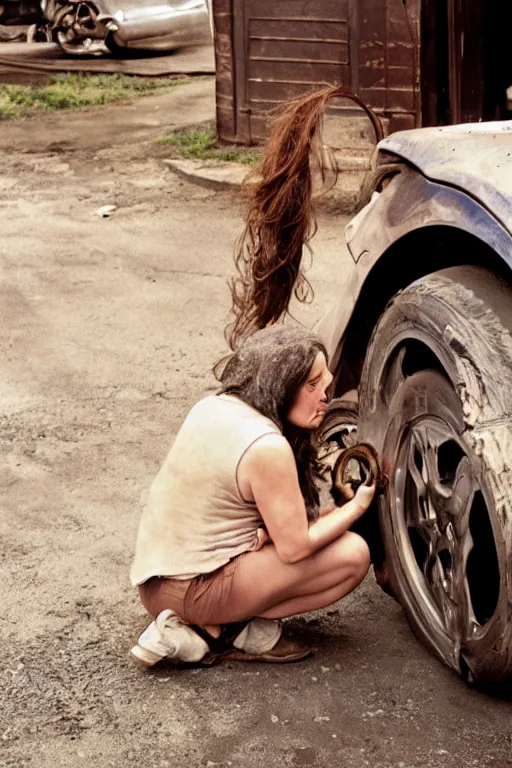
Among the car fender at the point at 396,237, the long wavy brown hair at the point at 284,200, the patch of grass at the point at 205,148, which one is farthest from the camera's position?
the patch of grass at the point at 205,148

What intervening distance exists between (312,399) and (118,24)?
13617 millimetres

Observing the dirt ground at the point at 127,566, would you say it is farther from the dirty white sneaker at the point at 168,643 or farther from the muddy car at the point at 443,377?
the muddy car at the point at 443,377

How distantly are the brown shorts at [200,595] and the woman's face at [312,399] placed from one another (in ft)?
1.34

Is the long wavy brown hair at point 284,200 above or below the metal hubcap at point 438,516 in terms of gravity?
above

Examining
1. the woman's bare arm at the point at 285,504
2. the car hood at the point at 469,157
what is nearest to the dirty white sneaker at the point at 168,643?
the woman's bare arm at the point at 285,504

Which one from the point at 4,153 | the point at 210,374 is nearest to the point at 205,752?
the point at 210,374

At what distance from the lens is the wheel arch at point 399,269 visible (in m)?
3.45

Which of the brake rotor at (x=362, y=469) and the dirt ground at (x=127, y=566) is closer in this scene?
the dirt ground at (x=127, y=566)

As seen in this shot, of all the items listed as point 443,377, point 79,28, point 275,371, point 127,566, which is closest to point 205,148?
point 79,28

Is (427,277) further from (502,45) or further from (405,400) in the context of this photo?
(502,45)

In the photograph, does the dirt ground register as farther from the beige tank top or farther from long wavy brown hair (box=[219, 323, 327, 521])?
long wavy brown hair (box=[219, 323, 327, 521])

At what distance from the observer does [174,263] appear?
7.82 metres

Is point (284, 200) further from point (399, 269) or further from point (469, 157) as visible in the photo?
point (469, 157)

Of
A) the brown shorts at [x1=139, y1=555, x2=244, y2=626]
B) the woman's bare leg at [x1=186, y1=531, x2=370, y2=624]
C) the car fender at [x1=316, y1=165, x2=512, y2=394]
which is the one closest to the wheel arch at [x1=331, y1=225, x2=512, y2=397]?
the car fender at [x1=316, y1=165, x2=512, y2=394]
